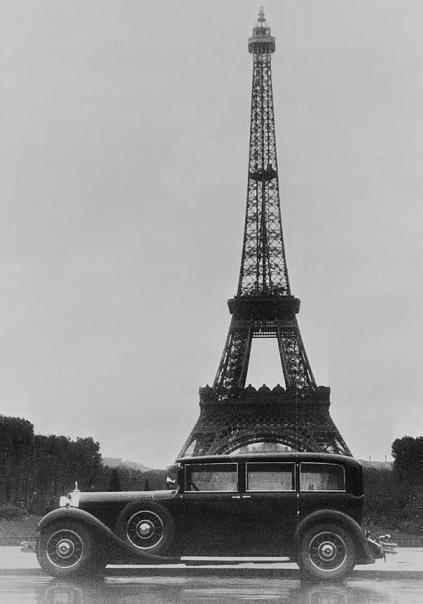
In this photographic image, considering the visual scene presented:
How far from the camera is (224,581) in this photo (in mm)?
11109

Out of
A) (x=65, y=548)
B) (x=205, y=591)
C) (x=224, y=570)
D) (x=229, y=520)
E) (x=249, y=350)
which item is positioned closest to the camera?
(x=205, y=591)

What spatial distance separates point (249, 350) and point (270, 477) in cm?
3774

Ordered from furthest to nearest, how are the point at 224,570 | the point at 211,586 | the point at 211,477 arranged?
the point at 211,477, the point at 224,570, the point at 211,586

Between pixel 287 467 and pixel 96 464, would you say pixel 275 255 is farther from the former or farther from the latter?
pixel 287 467

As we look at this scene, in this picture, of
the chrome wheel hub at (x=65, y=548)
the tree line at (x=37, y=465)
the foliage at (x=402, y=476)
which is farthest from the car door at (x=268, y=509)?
the tree line at (x=37, y=465)

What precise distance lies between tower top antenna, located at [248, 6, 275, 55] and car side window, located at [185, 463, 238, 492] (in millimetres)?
43638

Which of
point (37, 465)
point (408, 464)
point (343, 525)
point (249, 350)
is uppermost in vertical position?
point (249, 350)

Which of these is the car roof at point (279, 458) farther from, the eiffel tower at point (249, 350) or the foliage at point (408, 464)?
the foliage at point (408, 464)

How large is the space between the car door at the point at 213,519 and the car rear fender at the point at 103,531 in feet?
1.10

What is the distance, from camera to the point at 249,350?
161ft

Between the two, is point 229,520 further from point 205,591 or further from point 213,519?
point 205,591

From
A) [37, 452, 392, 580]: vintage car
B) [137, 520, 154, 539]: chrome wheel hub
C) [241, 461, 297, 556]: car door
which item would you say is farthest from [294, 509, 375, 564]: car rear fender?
[137, 520, 154, 539]: chrome wheel hub

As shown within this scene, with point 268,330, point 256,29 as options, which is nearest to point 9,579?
point 268,330

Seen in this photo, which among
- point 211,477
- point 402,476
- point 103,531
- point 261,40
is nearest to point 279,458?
point 211,477
